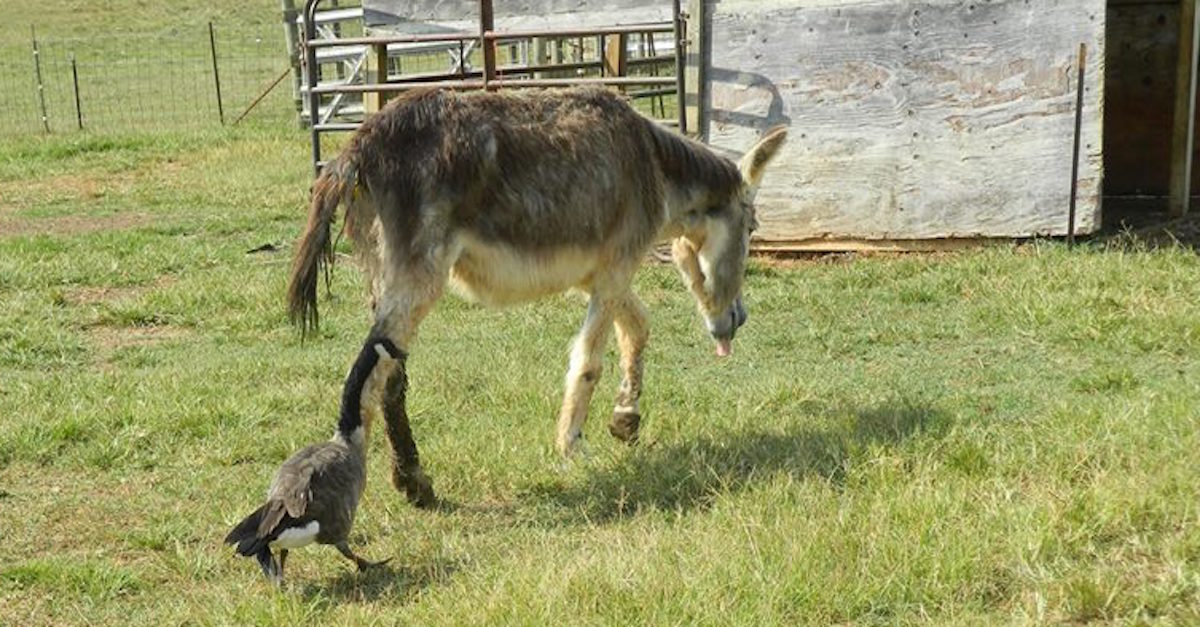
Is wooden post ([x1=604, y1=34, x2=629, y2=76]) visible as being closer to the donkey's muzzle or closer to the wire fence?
the donkey's muzzle

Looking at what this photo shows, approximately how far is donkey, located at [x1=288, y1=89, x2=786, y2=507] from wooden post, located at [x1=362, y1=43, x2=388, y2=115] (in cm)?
521

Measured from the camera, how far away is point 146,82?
28.2 m

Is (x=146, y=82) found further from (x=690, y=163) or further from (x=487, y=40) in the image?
(x=690, y=163)

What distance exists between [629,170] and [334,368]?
2493mm

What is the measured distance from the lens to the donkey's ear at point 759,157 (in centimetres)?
771

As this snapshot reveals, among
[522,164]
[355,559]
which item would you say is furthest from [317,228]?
[355,559]

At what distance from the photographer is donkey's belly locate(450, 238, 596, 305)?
623 cm

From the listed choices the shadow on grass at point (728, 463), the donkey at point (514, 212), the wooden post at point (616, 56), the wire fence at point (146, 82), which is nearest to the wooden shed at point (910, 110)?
the wooden post at point (616, 56)

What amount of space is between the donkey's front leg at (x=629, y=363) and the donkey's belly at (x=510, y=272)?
50 cm

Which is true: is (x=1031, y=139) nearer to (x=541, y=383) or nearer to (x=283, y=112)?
(x=541, y=383)

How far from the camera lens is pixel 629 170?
22.5 ft

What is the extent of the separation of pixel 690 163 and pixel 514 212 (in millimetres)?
1372

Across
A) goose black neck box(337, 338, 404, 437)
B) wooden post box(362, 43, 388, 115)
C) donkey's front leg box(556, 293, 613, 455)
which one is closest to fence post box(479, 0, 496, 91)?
wooden post box(362, 43, 388, 115)

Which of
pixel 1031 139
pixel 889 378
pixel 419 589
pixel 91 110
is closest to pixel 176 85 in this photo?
pixel 91 110
